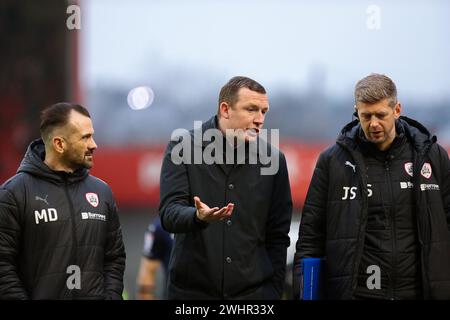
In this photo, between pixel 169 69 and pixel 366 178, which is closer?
pixel 366 178

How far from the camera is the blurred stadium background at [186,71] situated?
12.2 metres

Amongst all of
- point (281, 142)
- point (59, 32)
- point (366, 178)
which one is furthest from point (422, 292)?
point (59, 32)

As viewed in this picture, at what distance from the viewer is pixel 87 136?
14.1 feet

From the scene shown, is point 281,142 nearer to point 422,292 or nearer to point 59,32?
point 59,32

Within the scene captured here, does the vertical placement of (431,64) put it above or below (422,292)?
above

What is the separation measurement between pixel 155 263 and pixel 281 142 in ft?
19.7

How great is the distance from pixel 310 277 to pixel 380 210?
46 centimetres

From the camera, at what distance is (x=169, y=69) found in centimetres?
1259

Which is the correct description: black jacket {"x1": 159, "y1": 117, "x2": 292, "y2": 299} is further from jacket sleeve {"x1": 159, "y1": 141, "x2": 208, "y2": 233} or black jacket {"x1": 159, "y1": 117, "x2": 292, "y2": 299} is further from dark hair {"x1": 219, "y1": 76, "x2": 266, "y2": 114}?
dark hair {"x1": 219, "y1": 76, "x2": 266, "y2": 114}

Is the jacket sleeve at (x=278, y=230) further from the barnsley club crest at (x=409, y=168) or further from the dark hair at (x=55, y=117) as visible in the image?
the dark hair at (x=55, y=117)

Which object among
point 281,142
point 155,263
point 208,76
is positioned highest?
point 208,76
